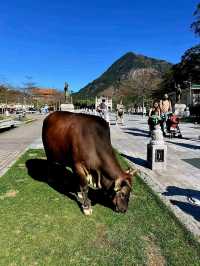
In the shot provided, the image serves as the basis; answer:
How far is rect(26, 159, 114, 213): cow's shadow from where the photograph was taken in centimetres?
678

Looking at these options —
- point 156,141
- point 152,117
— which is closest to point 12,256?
point 156,141

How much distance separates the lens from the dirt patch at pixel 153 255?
4496mm

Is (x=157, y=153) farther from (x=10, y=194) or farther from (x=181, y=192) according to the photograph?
(x=10, y=194)

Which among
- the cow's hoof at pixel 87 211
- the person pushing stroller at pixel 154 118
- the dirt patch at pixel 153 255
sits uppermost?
the person pushing stroller at pixel 154 118

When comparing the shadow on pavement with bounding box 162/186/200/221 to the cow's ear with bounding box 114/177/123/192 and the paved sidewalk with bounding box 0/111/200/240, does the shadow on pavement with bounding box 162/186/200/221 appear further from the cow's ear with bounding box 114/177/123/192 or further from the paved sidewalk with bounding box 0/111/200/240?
the cow's ear with bounding box 114/177/123/192

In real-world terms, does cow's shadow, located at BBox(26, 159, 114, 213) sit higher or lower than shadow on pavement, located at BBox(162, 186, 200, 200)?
higher

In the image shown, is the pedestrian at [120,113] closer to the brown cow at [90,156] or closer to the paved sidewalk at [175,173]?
the paved sidewalk at [175,173]

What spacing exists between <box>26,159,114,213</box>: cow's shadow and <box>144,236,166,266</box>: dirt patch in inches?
52.0

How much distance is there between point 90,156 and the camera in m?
6.07

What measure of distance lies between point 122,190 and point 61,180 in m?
2.90

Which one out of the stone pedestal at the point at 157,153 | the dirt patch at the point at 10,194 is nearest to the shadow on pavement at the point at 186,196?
the stone pedestal at the point at 157,153

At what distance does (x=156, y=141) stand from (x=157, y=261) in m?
5.53

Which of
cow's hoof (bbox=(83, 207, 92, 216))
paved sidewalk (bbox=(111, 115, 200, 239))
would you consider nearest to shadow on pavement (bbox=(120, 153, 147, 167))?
paved sidewalk (bbox=(111, 115, 200, 239))

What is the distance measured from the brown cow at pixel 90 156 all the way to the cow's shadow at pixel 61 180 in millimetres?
457
